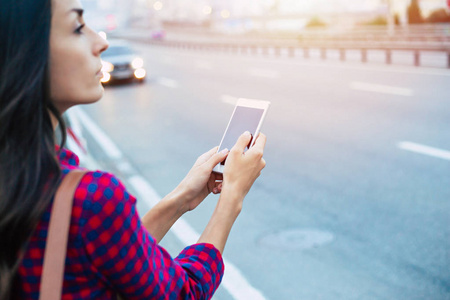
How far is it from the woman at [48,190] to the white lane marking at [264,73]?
58.4ft

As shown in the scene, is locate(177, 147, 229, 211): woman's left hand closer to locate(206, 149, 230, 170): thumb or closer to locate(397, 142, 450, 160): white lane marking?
locate(206, 149, 230, 170): thumb

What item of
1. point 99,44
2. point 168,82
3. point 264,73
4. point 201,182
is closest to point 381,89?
point 264,73

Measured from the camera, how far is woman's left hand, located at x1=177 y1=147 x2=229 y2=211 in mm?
1790

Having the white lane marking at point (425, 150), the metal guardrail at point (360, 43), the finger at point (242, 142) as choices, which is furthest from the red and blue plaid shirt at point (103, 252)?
the metal guardrail at point (360, 43)

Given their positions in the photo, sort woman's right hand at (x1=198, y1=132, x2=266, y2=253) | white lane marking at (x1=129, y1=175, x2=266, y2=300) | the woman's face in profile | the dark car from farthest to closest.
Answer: the dark car
white lane marking at (x1=129, y1=175, x2=266, y2=300)
woman's right hand at (x1=198, y1=132, x2=266, y2=253)
the woman's face in profile

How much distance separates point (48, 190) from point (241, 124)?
877 mm

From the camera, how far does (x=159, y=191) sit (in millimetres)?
6691

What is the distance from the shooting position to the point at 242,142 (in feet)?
5.57

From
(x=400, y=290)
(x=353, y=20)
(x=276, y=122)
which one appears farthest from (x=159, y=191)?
(x=353, y=20)

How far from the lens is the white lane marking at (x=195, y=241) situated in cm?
407

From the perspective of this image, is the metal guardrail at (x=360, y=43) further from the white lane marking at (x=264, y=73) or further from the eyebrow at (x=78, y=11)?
the eyebrow at (x=78, y=11)

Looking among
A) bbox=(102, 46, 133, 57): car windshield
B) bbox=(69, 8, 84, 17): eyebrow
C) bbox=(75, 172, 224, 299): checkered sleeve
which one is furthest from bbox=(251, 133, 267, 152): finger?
bbox=(102, 46, 133, 57): car windshield

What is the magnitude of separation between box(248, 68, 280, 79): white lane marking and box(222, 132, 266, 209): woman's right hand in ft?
57.1

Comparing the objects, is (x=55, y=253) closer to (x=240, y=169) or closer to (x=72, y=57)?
(x=72, y=57)
